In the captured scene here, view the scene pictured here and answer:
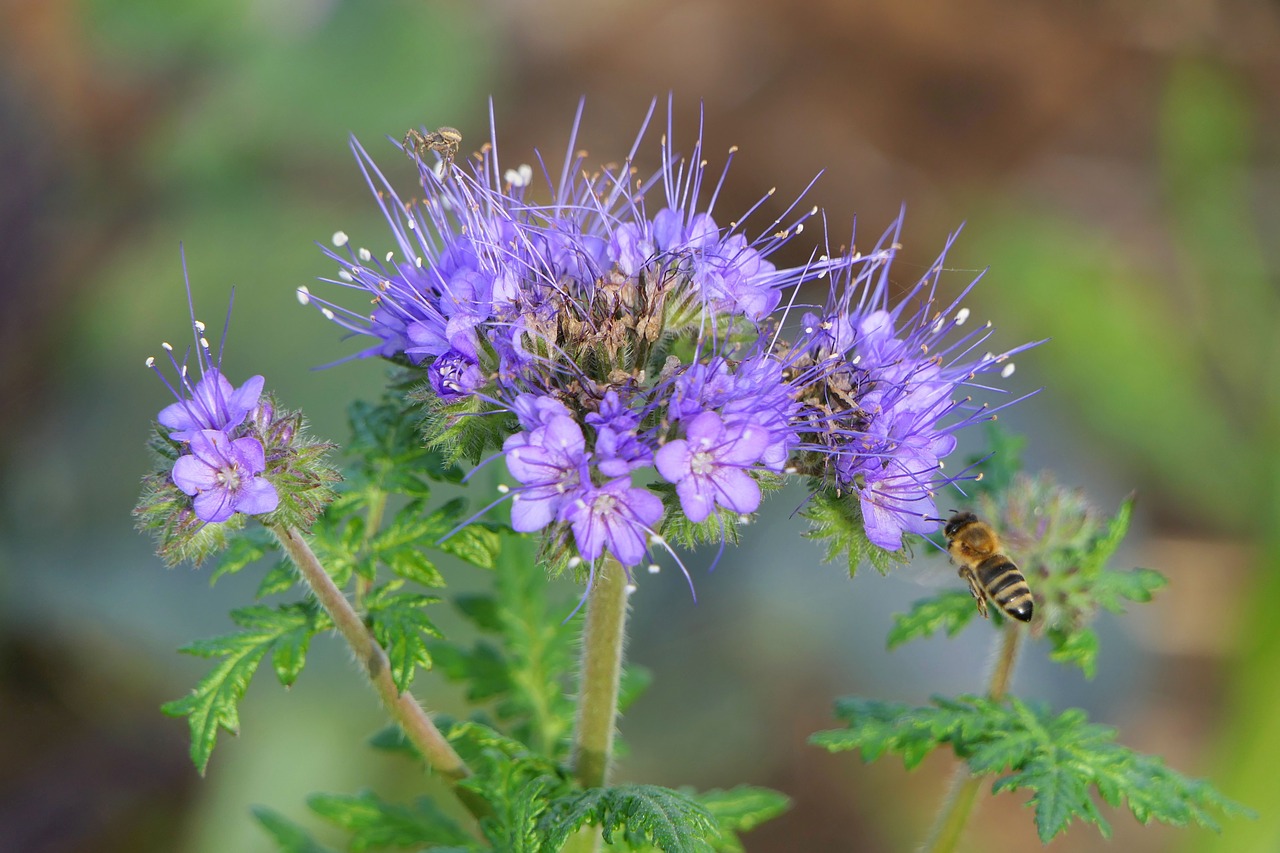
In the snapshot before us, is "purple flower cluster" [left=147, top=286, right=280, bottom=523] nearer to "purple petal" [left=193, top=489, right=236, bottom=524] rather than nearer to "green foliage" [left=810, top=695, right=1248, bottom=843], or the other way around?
"purple petal" [left=193, top=489, right=236, bottom=524]

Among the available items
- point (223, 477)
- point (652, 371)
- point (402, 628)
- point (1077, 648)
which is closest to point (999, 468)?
point (1077, 648)

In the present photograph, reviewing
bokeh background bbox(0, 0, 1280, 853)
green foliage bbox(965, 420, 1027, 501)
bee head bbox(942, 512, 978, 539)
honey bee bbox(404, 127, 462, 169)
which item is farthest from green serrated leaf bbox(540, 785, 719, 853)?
bokeh background bbox(0, 0, 1280, 853)

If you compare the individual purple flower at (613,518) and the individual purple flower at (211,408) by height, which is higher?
the individual purple flower at (211,408)

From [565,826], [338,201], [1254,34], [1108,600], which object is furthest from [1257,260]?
[565,826]

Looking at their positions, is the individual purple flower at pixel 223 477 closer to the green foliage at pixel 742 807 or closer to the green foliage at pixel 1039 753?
the green foliage at pixel 1039 753

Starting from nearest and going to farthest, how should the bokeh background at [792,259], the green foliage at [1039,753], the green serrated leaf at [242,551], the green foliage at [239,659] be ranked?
the green foliage at [239,659] → the green foliage at [1039,753] → the green serrated leaf at [242,551] → the bokeh background at [792,259]

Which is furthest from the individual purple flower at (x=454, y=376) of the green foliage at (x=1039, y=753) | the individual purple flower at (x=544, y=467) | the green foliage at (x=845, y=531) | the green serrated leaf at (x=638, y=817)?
the green foliage at (x=1039, y=753)

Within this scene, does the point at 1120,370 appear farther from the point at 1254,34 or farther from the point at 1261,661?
the point at 1254,34
